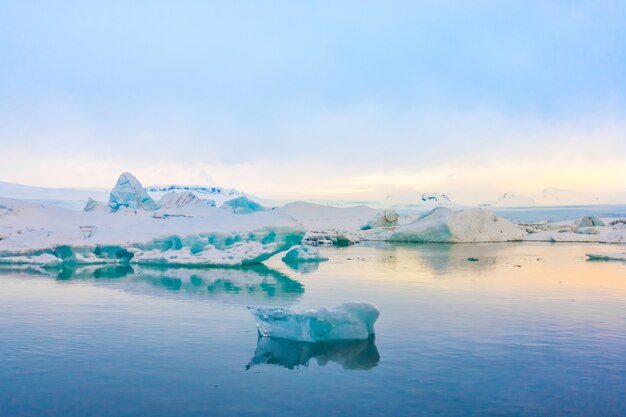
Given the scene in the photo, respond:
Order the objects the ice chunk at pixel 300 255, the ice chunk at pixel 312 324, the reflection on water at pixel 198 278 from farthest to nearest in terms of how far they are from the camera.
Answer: the ice chunk at pixel 300 255
the reflection on water at pixel 198 278
the ice chunk at pixel 312 324

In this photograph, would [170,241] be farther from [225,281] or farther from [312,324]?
[312,324]

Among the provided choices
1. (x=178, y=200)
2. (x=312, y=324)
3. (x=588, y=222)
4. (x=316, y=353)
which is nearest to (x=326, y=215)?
(x=588, y=222)

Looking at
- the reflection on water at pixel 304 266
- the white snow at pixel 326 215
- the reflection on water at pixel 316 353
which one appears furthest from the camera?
the white snow at pixel 326 215

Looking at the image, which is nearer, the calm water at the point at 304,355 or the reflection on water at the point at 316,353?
the calm water at the point at 304,355

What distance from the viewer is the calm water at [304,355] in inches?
213

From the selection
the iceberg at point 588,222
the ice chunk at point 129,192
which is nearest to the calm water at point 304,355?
the ice chunk at point 129,192

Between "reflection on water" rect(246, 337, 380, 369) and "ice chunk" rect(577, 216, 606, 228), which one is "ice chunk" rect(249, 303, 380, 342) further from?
"ice chunk" rect(577, 216, 606, 228)

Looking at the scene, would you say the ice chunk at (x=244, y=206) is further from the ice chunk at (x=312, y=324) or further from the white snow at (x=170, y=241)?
the ice chunk at (x=312, y=324)

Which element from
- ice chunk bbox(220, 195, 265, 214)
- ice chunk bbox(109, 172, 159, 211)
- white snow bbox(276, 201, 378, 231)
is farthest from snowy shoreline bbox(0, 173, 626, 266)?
white snow bbox(276, 201, 378, 231)

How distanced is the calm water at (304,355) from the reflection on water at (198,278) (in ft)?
0.55

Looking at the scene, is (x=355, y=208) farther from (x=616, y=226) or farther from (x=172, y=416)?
(x=172, y=416)

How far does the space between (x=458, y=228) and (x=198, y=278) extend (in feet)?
82.5

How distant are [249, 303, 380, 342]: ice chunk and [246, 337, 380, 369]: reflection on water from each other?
0.10 metres

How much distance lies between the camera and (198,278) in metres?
15.4
